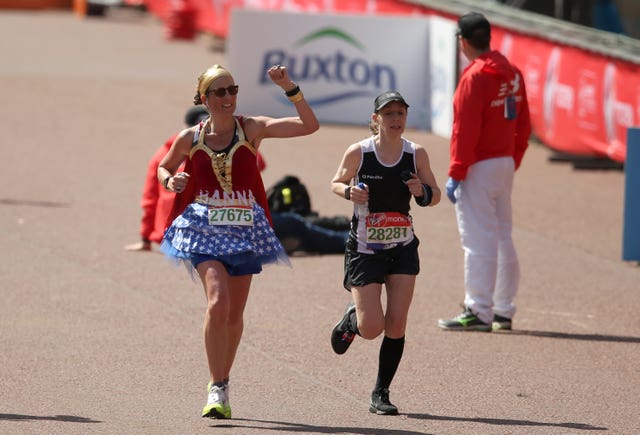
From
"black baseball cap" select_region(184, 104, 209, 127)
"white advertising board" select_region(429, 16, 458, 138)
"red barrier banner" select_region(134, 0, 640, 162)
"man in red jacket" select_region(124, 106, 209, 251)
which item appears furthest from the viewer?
"white advertising board" select_region(429, 16, 458, 138)

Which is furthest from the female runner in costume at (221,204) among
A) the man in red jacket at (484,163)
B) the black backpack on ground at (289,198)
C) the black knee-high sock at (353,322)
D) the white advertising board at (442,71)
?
the white advertising board at (442,71)

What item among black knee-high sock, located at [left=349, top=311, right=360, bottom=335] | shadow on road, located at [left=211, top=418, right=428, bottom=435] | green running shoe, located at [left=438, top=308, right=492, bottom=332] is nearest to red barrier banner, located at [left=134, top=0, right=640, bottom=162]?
green running shoe, located at [left=438, top=308, right=492, bottom=332]

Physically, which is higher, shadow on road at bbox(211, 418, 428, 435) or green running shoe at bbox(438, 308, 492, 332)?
green running shoe at bbox(438, 308, 492, 332)

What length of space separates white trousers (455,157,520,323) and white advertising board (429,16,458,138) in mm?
8780

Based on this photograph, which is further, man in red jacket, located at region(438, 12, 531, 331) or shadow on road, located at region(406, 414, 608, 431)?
man in red jacket, located at region(438, 12, 531, 331)

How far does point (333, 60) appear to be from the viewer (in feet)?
63.4

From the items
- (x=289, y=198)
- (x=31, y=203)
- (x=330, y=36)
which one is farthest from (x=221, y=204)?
(x=330, y=36)

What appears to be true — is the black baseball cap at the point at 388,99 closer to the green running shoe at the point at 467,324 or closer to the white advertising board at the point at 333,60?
the green running shoe at the point at 467,324

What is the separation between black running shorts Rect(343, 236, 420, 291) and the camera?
7375 millimetres

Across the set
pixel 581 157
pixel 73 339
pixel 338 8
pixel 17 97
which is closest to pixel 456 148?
pixel 73 339

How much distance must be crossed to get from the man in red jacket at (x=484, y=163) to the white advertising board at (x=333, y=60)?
31.3 feet

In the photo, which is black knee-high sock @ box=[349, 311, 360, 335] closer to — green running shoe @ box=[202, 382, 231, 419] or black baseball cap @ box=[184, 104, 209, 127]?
green running shoe @ box=[202, 382, 231, 419]

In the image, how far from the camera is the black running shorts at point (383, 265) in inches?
290

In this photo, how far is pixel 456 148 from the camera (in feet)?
30.2
